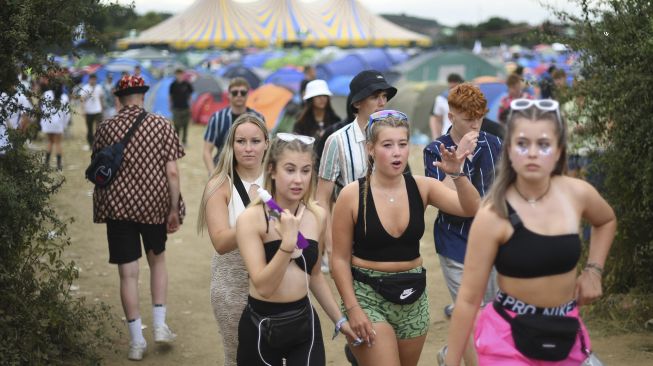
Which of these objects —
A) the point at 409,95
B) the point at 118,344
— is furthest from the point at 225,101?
the point at 118,344

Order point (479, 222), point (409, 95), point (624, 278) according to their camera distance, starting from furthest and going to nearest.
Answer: point (409, 95) < point (624, 278) < point (479, 222)

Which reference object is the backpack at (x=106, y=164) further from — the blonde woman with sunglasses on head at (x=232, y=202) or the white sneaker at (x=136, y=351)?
the blonde woman with sunglasses on head at (x=232, y=202)

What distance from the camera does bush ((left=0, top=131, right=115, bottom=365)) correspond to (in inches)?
197

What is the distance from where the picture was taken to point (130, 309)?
6.27 metres

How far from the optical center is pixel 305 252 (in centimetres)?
397

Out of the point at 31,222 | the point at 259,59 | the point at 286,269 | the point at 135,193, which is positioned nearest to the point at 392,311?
the point at 286,269

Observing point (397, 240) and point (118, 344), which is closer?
point (397, 240)

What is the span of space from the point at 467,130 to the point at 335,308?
152 centimetres

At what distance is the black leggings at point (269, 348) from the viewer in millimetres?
3914

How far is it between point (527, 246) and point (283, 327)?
4.12 ft

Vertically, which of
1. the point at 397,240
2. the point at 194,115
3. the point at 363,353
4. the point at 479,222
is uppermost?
the point at 479,222

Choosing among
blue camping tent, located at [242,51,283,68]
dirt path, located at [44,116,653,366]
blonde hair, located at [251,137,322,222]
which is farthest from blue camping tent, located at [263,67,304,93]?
blonde hair, located at [251,137,322,222]

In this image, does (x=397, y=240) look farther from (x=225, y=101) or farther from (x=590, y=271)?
→ (x=225, y=101)

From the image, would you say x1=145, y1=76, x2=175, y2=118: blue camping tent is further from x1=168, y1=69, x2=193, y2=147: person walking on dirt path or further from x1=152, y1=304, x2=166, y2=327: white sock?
x1=152, y1=304, x2=166, y2=327: white sock
